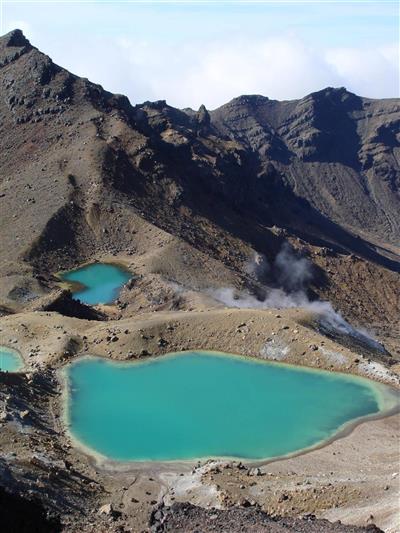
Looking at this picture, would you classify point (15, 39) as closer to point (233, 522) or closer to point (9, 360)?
point (9, 360)

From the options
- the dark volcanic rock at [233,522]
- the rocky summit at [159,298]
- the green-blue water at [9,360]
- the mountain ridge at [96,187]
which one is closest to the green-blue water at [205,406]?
the rocky summit at [159,298]

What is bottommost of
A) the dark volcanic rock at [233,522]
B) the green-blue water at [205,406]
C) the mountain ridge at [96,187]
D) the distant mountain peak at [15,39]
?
the dark volcanic rock at [233,522]

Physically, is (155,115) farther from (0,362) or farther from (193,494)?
(193,494)

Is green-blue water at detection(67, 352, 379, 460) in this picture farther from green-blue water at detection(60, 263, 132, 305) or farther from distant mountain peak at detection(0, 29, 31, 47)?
distant mountain peak at detection(0, 29, 31, 47)

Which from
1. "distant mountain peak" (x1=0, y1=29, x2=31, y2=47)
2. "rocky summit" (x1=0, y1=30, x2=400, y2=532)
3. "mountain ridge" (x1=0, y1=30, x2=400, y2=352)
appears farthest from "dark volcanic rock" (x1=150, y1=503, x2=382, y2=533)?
"distant mountain peak" (x1=0, y1=29, x2=31, y2=47)

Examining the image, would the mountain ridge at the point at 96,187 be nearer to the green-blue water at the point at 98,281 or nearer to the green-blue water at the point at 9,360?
the green-blue water at the point at 98,281

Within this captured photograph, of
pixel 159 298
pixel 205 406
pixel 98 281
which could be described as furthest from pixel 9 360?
pixel 98 281

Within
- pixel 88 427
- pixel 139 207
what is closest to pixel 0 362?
pixel 88 427
